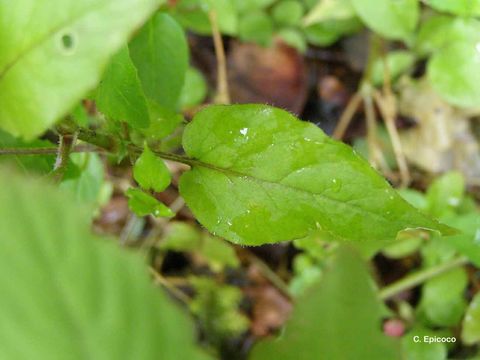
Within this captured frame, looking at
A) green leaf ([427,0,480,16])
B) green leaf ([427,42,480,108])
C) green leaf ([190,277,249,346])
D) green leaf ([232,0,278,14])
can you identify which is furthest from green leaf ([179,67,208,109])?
green leaf ([427,0,480,16])

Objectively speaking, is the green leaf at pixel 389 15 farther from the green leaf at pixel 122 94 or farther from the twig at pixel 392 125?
the green leaf at pixel 122 94

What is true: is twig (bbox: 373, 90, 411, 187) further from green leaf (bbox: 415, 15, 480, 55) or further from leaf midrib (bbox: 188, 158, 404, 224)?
leaf midrib (bbox: 188, 158, 404, 224)

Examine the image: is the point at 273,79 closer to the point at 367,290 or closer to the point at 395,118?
the point at 395,118

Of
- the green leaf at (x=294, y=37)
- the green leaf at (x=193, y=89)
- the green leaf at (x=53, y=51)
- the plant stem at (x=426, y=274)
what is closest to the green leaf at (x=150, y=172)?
the green leaf at (x=53, y=51)

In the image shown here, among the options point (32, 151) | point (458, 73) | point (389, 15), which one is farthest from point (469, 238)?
point (32, 151)

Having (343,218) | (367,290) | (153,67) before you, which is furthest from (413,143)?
(367,290)

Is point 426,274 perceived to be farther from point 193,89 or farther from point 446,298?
point 193,89
